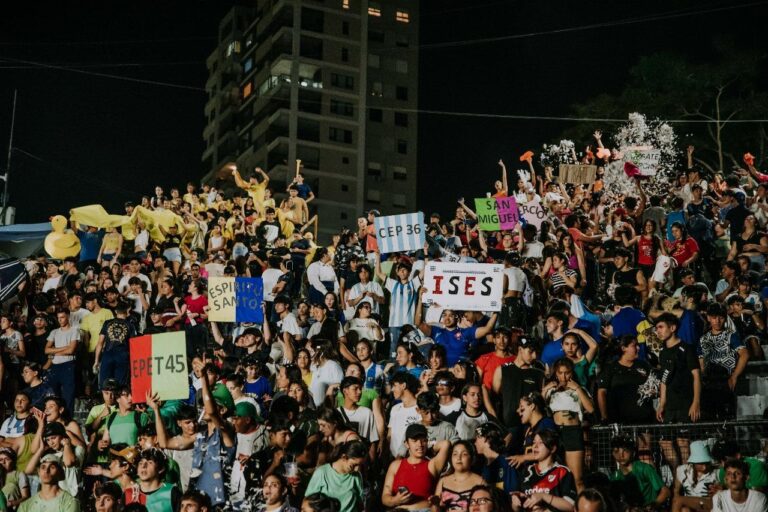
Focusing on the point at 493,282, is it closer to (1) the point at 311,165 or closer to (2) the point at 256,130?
(1) the point at 311,165

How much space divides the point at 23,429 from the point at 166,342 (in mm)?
2115

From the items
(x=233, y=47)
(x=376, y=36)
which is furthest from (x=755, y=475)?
(x=233, y=47)

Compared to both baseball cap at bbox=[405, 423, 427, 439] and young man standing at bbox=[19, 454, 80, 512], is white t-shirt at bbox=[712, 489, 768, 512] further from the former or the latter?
young man standing at bbox=[19, 454, 80, 512]

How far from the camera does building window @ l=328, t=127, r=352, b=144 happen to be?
76438 millimetres

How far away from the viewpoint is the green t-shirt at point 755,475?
860cm

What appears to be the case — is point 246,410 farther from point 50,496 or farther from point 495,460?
point 495,460

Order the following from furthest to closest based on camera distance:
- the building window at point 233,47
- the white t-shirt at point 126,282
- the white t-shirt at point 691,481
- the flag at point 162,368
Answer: the building window at point 233,47 < the white t-shirt at point 126,282 < the flag at point 162,368 < the white t-shirt at point 691,481

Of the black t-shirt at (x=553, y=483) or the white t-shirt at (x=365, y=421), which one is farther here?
the white t-shirt at (x=365, y=421)

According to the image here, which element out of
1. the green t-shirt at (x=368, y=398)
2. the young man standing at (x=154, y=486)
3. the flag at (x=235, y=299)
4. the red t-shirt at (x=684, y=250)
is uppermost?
the red t-shirt at (x=684, y=250)

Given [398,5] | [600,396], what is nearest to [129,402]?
[600,396]

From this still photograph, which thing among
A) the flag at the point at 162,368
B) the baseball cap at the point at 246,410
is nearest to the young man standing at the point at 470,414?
the baseball cap at the point at 246,410

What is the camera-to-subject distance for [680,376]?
10.1 m

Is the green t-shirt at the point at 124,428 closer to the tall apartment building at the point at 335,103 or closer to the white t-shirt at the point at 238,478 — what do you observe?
the white t-shirt at the point at 238,478

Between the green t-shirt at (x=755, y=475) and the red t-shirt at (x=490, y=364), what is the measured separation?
2.69 meters
